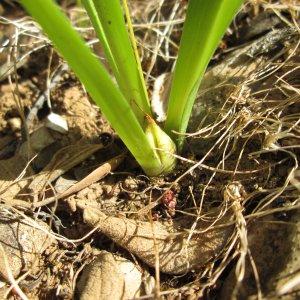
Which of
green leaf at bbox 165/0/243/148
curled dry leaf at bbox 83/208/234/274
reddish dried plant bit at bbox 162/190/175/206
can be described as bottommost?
curled dry leaf at bbox 83/208/234/274

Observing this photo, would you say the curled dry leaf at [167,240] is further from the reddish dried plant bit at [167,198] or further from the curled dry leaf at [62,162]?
the curled dry leaf at [62,162]

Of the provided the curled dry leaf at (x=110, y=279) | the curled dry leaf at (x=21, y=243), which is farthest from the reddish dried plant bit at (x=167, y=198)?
the curled dry leaf at (x=21, y=243)

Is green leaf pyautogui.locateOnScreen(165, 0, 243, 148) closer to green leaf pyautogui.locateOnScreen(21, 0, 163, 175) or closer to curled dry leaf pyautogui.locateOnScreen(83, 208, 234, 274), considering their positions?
green leaf pyautogui.locateOnScreen(21, 0, 163, 175)

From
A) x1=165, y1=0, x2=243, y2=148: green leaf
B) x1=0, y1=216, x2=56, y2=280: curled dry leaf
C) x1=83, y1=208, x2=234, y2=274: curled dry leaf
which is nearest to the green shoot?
x1=165, y1=0, x2=243, y2=148: green leaf

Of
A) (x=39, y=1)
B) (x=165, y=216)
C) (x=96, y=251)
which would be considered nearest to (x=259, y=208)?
(x=165, y=216)

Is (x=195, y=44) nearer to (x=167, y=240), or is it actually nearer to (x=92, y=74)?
(x=92, y=74)
